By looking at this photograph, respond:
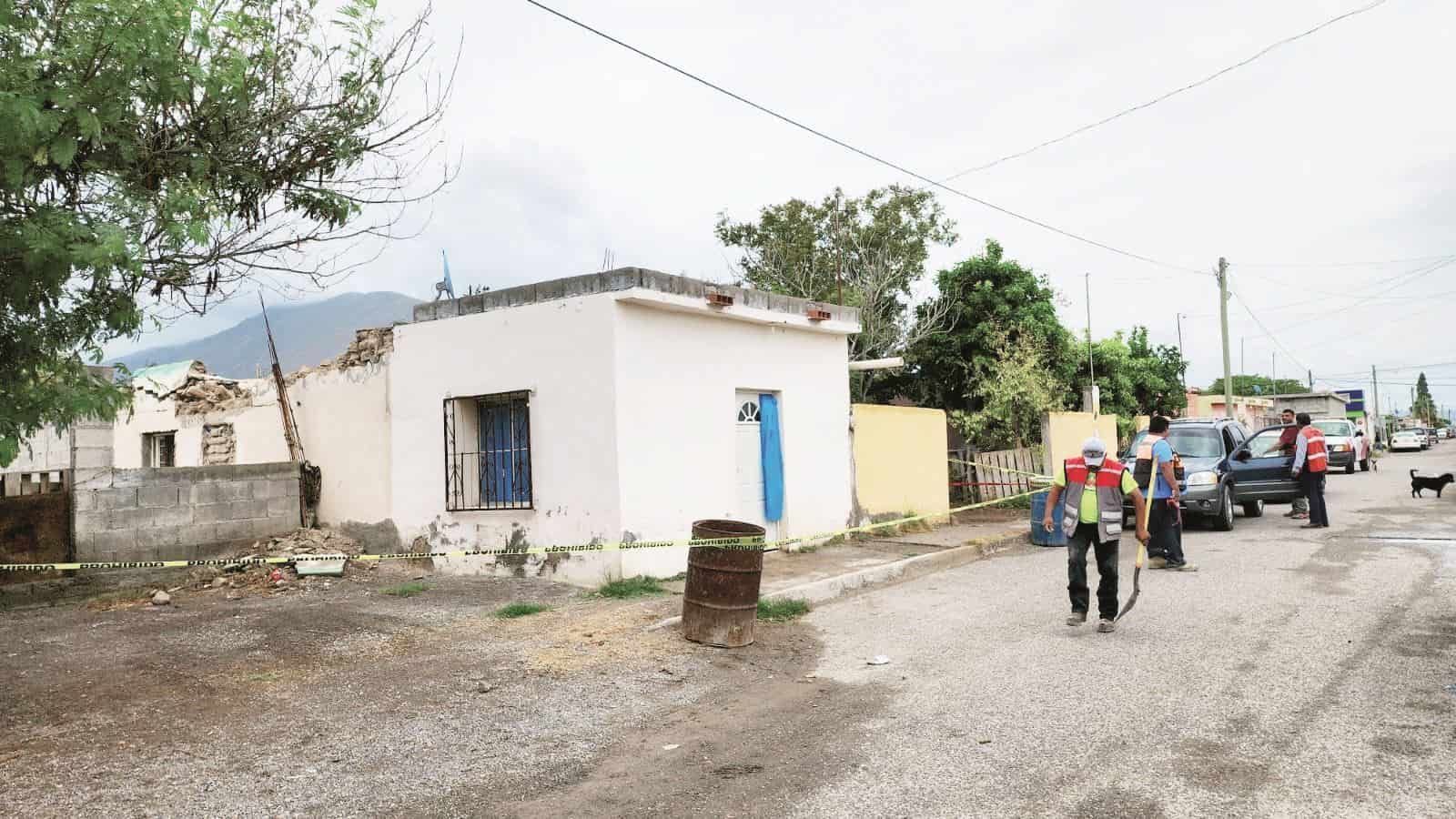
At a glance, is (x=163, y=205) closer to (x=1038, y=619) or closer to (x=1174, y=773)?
(x=1174, y=773)

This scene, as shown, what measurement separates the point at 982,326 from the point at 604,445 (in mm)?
12769

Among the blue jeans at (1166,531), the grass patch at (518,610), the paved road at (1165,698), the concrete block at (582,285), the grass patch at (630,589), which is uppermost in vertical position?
the concrete block at (582,285)

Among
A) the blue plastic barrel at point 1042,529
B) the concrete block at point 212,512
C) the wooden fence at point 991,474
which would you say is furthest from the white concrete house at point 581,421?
the wooden fence at point 991,474

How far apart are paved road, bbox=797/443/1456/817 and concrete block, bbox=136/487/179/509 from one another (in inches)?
313

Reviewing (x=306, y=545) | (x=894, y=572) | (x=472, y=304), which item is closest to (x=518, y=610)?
(x=472, y=304)

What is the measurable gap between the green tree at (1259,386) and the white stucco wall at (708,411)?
62.6 metres

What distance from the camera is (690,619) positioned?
300 inches

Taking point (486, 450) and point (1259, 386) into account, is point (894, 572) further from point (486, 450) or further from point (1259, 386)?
point (1259, 386)

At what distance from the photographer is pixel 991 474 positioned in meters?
19.0

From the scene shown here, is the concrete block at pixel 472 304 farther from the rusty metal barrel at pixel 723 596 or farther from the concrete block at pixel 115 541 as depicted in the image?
the rusty metal barrel at pixel 723 596

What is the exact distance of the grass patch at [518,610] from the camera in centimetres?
886

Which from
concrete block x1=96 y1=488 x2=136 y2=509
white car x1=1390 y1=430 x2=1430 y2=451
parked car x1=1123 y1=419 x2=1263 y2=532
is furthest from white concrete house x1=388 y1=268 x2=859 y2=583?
white car x1=1390 y1=430 x2=1430 y2=451

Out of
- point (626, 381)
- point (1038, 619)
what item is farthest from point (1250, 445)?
point (626, 381)

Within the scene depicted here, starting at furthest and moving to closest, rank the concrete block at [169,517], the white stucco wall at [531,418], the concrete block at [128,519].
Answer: the concrete block at [169,517] < the concrete block at [128,519] < the white stucco wall at [531,418]
